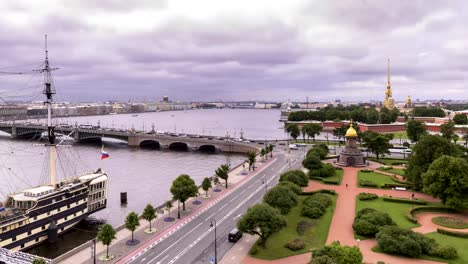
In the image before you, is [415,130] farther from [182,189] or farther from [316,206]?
[182,189]

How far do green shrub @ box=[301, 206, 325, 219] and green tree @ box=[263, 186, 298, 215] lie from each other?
12.1 feet

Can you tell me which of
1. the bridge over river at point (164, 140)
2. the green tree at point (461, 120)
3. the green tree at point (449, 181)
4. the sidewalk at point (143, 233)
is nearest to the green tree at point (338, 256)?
the sidewalk at point (143, 233)

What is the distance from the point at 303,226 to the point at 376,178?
34545 mm

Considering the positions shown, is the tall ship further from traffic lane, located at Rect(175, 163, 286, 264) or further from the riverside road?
traffic lane, located at Rect(175, 163, 286, 264)

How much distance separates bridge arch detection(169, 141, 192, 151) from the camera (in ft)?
449

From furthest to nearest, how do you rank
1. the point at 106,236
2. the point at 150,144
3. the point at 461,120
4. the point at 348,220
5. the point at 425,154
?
the point at 461,120 → the point at 150,144 → the point at 425,154 → the point at 348,220 → the point at 106,236

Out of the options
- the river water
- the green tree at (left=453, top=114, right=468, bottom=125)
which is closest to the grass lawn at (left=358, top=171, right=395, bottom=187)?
the river water

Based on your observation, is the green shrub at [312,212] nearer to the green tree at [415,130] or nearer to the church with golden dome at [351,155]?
the church with golden dome at [351,155]

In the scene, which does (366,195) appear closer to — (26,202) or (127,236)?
(127,236)

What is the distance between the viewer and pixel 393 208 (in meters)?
54.3

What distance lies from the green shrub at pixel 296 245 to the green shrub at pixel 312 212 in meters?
9.74

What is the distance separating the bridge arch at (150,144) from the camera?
14225 cm

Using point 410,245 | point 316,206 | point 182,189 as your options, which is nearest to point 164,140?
point 182,189

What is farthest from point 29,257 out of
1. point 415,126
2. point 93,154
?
point 415,126
